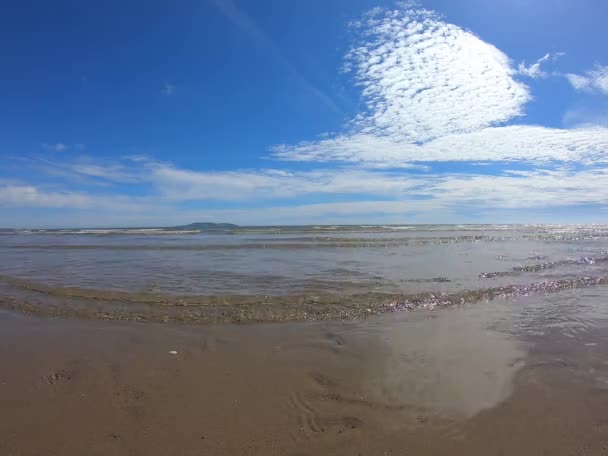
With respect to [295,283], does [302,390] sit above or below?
below

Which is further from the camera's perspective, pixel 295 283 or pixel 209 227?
pixel 209 227

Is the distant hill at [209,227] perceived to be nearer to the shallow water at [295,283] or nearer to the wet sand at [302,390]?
the shallow water at [295,283]

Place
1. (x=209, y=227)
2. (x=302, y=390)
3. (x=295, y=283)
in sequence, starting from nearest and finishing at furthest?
(x=302, y=390)
(x=295, y=283)
(x=209, y=227)

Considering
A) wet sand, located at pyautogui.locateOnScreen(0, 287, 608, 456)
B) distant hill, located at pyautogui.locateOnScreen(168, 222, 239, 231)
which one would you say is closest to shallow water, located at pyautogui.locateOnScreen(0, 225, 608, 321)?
wet sand, located at pyautogui.locateOnScreen(0, 287, 608, 456)

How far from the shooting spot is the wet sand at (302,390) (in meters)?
3.91

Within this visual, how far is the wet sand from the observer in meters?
3.91

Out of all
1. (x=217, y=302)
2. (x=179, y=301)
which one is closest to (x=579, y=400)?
(x=217, y=302)

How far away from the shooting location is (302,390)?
5.02 m

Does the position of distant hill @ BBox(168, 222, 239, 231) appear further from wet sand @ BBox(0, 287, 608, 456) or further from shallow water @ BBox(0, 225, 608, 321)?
wet sand @ BBox(0, 287, 608, 456)

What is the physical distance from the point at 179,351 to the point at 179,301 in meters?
3.98

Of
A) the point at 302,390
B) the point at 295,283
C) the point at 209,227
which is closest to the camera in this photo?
the point at 302,390

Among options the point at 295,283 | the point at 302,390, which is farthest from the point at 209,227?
the point at 302,390

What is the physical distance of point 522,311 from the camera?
920cm

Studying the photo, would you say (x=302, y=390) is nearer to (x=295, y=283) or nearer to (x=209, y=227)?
(x=295, y=283)
